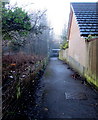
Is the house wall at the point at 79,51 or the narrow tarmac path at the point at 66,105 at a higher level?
the house wall at the point at 79,51

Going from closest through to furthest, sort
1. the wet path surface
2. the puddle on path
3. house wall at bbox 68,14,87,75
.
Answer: the wet path surface
the puddle on path
house wall at bbox 68,14,87,75

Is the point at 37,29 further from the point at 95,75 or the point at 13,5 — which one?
the point at 95,75

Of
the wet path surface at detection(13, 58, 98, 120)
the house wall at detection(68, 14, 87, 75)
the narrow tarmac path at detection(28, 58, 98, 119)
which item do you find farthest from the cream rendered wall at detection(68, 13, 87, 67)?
the wet path surface at detection(13, 58, 98, 120)

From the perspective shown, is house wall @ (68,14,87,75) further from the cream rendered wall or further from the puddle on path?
the puddle on path

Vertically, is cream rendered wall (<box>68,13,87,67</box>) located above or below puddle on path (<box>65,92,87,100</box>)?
above

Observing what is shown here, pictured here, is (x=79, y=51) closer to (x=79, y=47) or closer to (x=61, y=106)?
(x=79, y=47)

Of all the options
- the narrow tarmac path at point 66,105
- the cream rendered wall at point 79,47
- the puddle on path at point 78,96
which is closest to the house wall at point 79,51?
the cream rendered wall at point 79,47

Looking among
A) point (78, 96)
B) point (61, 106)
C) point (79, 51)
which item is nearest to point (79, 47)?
point (79, 51)

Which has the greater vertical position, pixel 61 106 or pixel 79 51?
pixel 79 51

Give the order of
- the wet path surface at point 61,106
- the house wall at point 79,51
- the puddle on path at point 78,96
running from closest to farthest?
the wet path surface at point 61,106
the puddle on path at point 78,96
the house wall at point 79,51

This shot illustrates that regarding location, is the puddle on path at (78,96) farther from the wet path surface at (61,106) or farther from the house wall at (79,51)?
the house wall at (79,51)

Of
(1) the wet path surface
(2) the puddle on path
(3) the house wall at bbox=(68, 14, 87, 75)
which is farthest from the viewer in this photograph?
(3) the house wall at bbox=(68, 14, 87, 75)

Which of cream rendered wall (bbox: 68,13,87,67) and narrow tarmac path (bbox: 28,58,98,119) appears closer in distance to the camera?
narrow tarmac path (bbox: 28,58,98,119)

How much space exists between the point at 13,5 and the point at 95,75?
15.8ft
